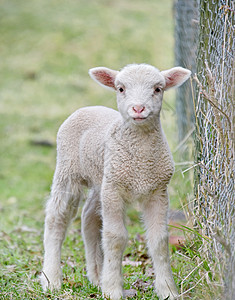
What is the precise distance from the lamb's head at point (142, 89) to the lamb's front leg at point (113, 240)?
62cm

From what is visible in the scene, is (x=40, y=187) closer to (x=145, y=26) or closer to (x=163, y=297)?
(x=163, y=297)

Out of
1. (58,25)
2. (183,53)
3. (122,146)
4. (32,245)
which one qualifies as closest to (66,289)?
(122,146)

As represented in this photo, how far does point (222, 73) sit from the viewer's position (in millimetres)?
3797

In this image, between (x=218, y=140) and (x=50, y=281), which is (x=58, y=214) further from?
(x=218, y=140)

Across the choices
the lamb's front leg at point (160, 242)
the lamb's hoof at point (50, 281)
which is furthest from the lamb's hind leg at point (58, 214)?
the lamb's front leg at point (160, 242)

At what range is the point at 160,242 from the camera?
4027mm

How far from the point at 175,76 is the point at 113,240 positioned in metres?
1.35

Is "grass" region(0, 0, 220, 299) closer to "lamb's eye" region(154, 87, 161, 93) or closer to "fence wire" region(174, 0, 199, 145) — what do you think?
"fence wire" region(174, 0, 199, 145)

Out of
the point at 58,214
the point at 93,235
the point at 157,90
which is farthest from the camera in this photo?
the point at 93,235

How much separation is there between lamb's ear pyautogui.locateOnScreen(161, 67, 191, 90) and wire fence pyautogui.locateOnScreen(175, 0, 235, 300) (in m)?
0.16

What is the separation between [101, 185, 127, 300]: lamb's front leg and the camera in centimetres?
404

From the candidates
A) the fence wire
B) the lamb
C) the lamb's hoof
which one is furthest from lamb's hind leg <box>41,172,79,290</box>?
the fence wire

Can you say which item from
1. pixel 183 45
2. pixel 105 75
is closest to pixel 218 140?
pixel 105 75

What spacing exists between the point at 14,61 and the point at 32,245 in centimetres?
1103
